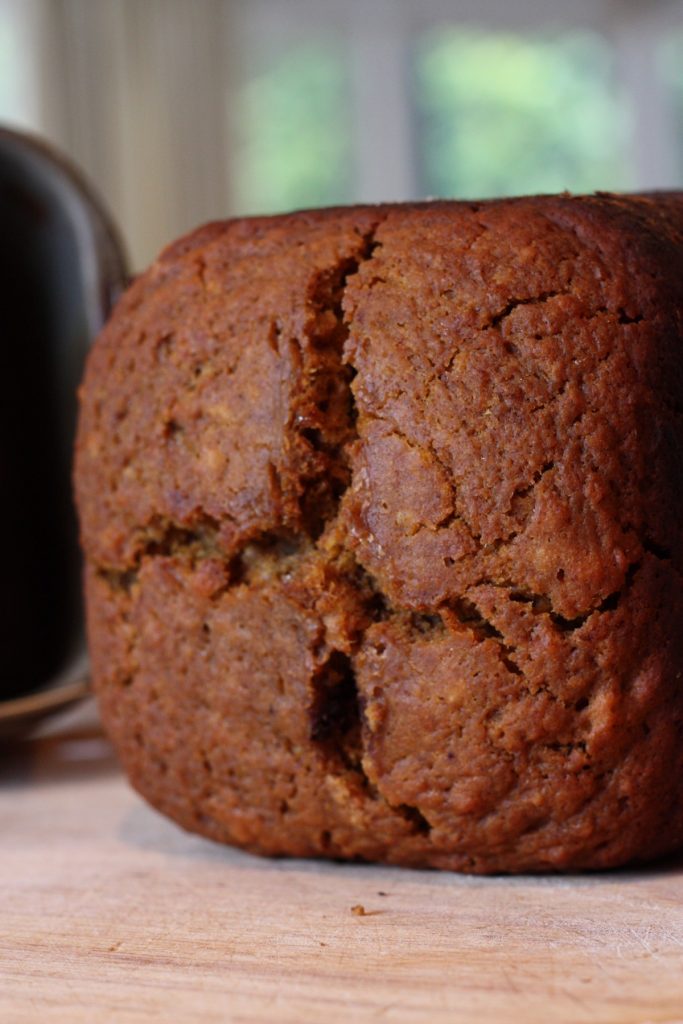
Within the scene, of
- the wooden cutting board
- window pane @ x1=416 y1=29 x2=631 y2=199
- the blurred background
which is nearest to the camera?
the wooden cutting board

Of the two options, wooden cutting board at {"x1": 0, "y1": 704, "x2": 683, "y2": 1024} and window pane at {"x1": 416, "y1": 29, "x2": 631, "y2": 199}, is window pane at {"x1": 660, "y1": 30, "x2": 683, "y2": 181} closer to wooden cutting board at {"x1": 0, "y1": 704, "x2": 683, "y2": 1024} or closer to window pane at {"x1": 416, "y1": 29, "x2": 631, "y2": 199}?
window pane at {"x1": 416, "y1": 29, "x2": 631, "y2": 199}

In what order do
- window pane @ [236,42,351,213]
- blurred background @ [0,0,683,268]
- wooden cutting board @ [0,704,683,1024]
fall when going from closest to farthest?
wooden cutting board @ [0,704,683,1024]
blurred background @ [0,0,683,268]
window pane @ [236,42,351,213]

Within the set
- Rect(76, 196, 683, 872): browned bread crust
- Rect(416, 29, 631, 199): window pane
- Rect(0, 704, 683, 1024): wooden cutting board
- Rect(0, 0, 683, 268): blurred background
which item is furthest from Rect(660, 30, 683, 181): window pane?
Rect(0, 704, 683, 1024): wooden cutting board

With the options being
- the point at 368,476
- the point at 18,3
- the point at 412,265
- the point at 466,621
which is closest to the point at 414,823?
the point at 466,621

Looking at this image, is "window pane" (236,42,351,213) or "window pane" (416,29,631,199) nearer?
"window pane" (236,42,351,213)

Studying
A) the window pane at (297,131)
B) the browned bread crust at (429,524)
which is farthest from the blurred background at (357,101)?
the browned bread crust at (429,524)

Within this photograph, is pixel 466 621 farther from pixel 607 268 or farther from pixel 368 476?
pixel 607 268
